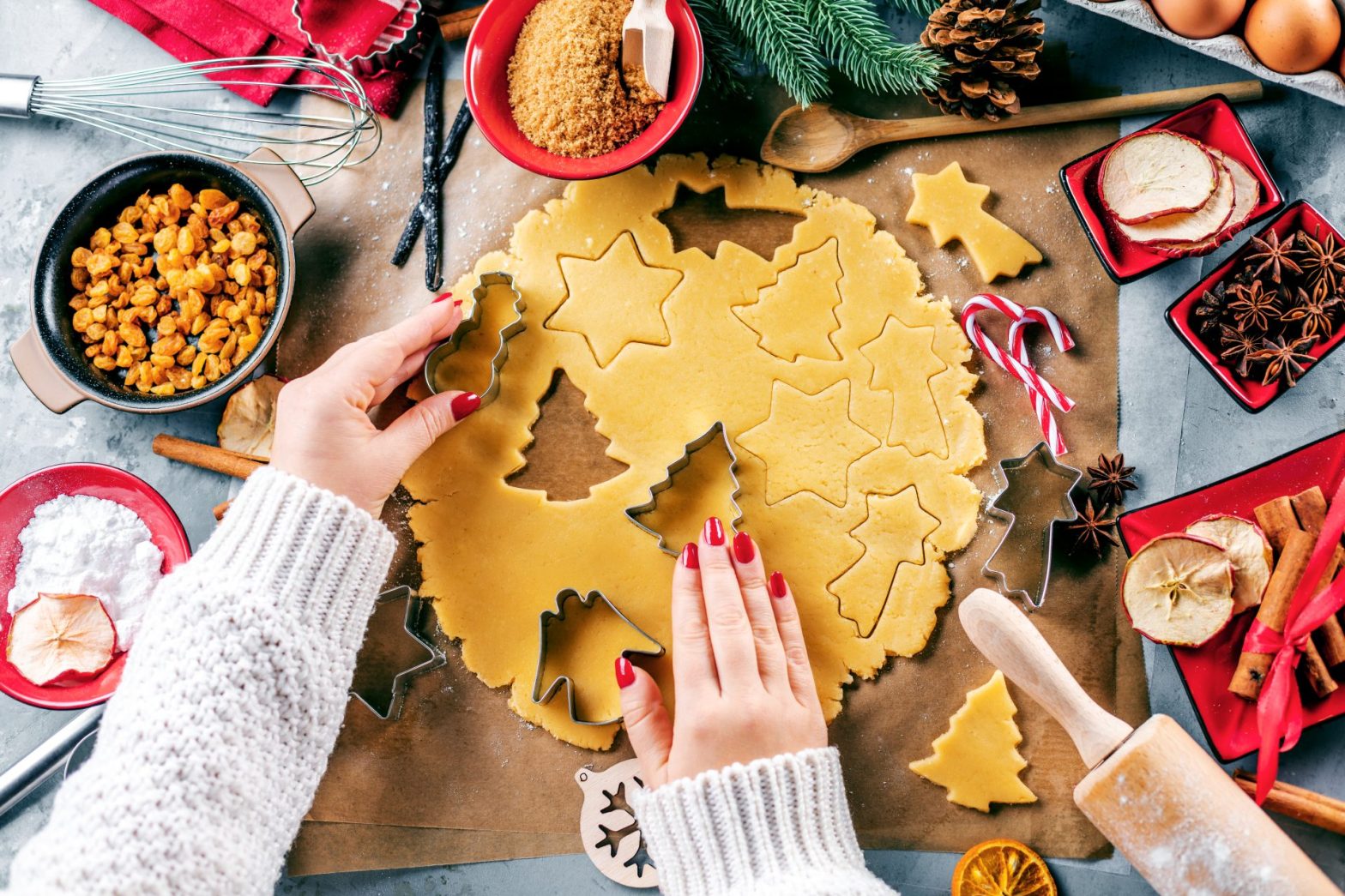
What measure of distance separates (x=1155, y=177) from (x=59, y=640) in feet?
6.59

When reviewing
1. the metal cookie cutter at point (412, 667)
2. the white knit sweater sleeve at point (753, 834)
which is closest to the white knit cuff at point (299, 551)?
the metal cookie cutter at point (412, 667)

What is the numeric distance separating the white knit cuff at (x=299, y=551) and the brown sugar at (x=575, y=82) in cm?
73

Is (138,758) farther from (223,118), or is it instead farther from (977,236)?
(977,236)

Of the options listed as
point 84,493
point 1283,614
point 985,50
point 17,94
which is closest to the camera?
point 1283,614

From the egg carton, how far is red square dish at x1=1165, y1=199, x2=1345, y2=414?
0.60 feet

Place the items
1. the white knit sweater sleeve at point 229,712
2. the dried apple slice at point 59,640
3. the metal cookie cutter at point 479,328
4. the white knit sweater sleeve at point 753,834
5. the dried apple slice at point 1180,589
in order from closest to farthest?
the white knit sweater sleeve at point 229,712 → the white knit sweater sleeve at point 753,834 → the dried apple slice at point 1180,589 → the dried apple slice at point 59,640 → the metal cookie cutter at point 479,328

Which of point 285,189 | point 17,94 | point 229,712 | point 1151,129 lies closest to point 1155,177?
point 1151,129

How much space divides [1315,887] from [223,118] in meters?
2.27

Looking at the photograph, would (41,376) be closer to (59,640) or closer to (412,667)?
(59,640)

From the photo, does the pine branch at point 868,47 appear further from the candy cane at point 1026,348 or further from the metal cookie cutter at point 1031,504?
the metal cookie cutter at point 1031,504

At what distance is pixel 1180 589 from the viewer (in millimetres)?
1512

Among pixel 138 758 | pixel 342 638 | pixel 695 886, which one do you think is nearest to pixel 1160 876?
pixel 695 886

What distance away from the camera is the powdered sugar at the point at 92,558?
1647 mm

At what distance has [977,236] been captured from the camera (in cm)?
171
